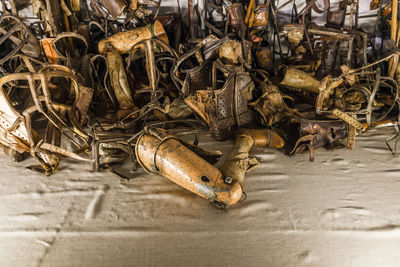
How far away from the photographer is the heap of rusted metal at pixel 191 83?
6.82 ft

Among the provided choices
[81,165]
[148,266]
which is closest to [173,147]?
[148,266]

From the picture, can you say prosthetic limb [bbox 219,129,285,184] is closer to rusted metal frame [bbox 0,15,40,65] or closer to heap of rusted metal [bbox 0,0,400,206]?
heap of rusted metal [bbox 0,0,400,206]

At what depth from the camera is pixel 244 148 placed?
209 centimetres

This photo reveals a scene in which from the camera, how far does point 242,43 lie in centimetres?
285

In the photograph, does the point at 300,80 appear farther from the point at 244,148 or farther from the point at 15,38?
the point at 15,38

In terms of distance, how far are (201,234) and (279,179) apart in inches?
31.8

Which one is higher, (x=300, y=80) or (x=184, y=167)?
(x=300, y=80)

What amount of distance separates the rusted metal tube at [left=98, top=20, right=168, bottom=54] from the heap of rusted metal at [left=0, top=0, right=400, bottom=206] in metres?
0.01

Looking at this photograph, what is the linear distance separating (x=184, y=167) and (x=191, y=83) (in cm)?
127

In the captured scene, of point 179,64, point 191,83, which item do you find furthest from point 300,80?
point 179,64

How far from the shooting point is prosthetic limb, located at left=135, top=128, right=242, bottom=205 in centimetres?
158

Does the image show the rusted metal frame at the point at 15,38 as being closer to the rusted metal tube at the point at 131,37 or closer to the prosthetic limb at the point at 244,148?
the rusted metal tube at the point at 131,37

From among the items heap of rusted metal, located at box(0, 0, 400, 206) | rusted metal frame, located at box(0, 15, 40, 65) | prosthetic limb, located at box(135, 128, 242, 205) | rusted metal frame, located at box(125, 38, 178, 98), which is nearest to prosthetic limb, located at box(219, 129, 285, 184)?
heap of rusted metal, located at box(0, 0, 400, 206)

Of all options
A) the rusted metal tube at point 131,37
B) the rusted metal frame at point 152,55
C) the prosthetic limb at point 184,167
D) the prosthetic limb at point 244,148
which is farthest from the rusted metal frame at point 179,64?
the prosthetic limb at point 184,167
